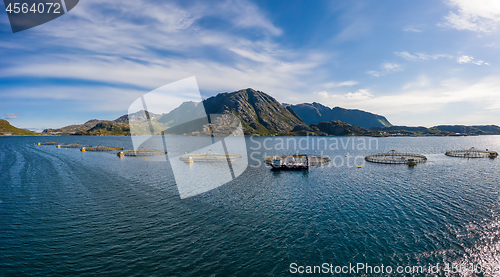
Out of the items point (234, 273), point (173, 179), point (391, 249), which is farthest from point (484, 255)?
point (173, 179)

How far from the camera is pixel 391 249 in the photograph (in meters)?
30.0

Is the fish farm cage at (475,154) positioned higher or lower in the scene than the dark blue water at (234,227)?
higher

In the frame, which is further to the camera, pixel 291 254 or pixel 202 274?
pixel 291 254

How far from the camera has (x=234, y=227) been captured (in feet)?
117

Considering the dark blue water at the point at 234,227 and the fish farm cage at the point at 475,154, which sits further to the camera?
the fish farm cage at the point at 475,154

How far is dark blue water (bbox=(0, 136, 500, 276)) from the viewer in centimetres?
2659

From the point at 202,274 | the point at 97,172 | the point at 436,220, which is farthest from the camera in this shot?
the point at 97,172

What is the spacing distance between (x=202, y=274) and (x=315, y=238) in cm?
1809

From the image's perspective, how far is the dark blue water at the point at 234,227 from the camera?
2659 cm

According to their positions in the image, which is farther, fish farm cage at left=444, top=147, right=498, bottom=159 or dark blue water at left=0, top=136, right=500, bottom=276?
fish farm cage at left=444, top=147, right=498, bottom=159

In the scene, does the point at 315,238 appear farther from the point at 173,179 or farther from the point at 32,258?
the point at 173,179

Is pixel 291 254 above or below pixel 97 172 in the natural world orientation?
below

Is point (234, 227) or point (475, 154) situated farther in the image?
point (475, 154)

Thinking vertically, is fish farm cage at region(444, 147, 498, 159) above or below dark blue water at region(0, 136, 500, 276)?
above
